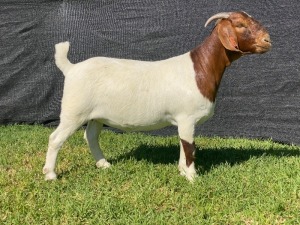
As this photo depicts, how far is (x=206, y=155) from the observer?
4.82 metres

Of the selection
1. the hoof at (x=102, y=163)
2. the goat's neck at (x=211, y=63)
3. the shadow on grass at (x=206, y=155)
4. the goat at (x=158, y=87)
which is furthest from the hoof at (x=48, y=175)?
the goat's neck at (x=211, y=63)

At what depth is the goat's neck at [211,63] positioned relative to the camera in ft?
12.6

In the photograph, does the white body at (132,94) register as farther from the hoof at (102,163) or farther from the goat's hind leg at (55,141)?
the hoof at (102,163)

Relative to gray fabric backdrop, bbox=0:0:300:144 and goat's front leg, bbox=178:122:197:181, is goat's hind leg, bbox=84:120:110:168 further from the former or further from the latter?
gray fabric backdrop, bbox=0:0:300:144

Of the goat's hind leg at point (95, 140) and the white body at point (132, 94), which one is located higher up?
A: the white body at point (132, 94)

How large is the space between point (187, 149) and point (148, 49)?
7.99 ft

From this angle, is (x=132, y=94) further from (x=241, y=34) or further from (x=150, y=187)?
(x=241, y=34)

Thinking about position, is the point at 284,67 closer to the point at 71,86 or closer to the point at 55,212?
the point at 71,86

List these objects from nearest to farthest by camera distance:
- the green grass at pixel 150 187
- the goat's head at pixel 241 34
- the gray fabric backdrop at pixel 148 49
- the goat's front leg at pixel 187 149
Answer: the green grass at pixel 150 187 < the goat's head at pixel 241 34 < the goat's front leg at pixel 187 149 < the gray fabric backdrop at pixel 148 49

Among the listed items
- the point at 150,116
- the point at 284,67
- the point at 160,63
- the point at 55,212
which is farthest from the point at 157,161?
the point at 284,67

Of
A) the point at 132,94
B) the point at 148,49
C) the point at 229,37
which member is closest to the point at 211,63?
the point at 229,37

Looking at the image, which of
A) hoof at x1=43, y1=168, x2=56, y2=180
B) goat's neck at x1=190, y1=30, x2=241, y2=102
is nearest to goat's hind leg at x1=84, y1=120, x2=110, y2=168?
hoof at x1=43, y1=168, x2=56, y2=180

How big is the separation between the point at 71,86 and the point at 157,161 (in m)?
1.27

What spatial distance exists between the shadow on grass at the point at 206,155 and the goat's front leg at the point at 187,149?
28 cm
